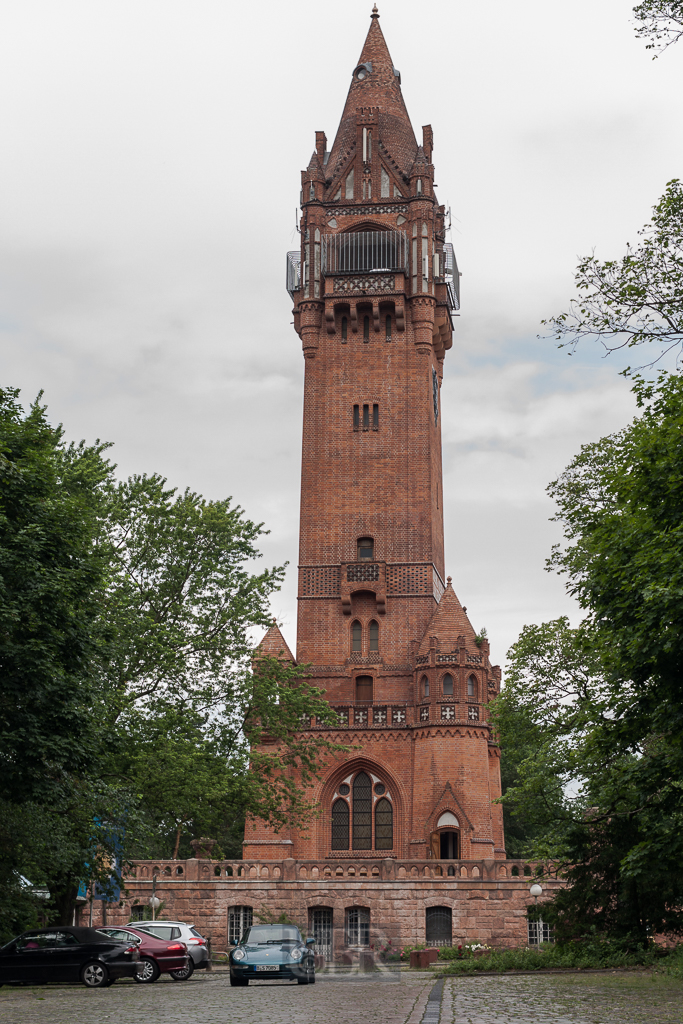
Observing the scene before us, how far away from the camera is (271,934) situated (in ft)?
78.6

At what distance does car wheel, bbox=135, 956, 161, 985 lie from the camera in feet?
77.6

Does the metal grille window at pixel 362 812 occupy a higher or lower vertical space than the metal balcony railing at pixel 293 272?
lower

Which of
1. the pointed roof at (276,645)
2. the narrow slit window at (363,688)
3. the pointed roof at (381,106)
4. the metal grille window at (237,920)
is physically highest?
the pointed roof at (381,106)

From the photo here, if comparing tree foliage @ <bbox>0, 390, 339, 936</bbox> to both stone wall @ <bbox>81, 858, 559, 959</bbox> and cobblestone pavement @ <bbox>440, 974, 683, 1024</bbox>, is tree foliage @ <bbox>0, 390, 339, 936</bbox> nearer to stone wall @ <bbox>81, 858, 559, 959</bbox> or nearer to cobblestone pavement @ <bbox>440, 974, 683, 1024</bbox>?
stone wall @ <bbox>81, 858, 559, 959</bbox>

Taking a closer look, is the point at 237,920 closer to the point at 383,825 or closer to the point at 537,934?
the point at 383,825

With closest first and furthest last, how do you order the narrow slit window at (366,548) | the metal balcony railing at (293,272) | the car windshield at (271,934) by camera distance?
the car windshield at (271,934) → the narrow slit window at (366,548) → the metal balcony railing at (293,272)

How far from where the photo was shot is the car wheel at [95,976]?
71.4 ft

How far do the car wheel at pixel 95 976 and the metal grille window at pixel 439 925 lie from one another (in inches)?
744

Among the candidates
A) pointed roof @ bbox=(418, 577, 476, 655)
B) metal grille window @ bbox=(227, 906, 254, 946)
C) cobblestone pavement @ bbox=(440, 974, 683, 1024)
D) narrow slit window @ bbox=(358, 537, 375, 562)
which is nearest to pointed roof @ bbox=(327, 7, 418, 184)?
narrow slit window @ bbox=(358, 537, 375, 562)

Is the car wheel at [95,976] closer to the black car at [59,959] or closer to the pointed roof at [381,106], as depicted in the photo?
the black car at [59,959]

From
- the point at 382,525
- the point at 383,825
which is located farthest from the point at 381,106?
the point at 383,825

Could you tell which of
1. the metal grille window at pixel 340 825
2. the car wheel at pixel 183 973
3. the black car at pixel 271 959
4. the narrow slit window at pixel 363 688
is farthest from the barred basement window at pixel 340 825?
the black car at pixel 271 959

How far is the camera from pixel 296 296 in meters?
53.3

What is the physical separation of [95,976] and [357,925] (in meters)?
19.0
